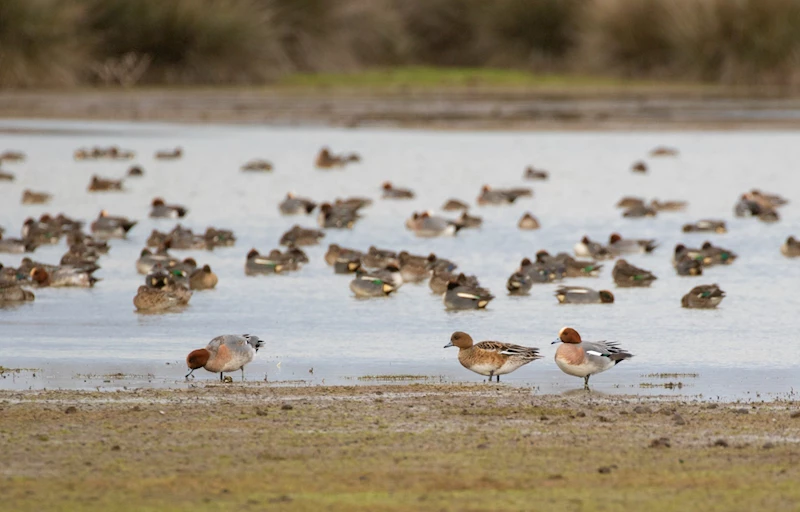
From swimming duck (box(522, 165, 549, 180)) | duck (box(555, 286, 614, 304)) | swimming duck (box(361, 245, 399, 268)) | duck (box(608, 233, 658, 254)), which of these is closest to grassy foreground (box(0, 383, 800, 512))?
duck (box(555, 286, 614, 304))

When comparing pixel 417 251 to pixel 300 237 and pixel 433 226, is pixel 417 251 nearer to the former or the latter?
pixel 433 226

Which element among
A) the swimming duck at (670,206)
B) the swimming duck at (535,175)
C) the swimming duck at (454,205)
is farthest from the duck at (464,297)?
the swimming duck at (535,175)

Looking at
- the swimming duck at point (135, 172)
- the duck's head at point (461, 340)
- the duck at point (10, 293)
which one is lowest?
the duck's head at point (461, 340)

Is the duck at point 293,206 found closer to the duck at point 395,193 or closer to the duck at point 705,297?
the duck at point 395,193

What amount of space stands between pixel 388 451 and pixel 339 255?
8.86 metres

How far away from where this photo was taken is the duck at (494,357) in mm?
10133

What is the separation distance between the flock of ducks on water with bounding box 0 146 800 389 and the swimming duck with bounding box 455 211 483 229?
2cm

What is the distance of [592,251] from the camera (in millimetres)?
17297

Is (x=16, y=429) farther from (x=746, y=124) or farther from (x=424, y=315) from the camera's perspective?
(x=746, y=124)

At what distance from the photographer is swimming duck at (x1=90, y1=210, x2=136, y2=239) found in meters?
19.2

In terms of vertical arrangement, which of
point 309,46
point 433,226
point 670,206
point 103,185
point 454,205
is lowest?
point 433,226

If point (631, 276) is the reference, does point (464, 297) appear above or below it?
below

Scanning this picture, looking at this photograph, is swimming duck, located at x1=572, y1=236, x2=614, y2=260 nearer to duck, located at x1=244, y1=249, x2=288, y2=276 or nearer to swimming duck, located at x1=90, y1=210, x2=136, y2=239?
duck, located at x1=244, y1=249, x2=288, y2=276

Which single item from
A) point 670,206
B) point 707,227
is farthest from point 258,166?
point 707,227
